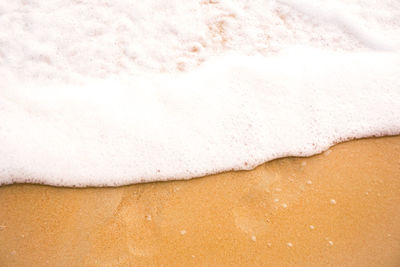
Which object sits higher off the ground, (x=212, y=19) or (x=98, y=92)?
(x=212, y=19)

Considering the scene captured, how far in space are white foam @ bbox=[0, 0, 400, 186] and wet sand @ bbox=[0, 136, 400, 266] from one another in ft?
0.32

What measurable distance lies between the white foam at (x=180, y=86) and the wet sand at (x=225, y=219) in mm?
97

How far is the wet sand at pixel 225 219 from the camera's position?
4.09 ft

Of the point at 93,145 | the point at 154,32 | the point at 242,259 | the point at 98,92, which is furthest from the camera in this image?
the point at 154,32

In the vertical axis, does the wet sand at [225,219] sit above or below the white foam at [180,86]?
below

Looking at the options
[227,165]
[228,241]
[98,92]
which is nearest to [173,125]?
[227,165]

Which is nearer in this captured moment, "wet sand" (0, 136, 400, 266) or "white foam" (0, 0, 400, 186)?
"wet sand" (0, 136, 400, 266)

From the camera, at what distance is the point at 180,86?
1.67 meters

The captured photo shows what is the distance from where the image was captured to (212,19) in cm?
192

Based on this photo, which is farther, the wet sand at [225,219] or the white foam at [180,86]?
the white foam at [180,86]

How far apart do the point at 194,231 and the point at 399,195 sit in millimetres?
1089

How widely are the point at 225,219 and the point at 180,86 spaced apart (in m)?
0.85

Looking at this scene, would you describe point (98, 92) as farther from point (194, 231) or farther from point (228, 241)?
point (228, 241)

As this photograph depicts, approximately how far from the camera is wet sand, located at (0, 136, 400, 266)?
1245mm
